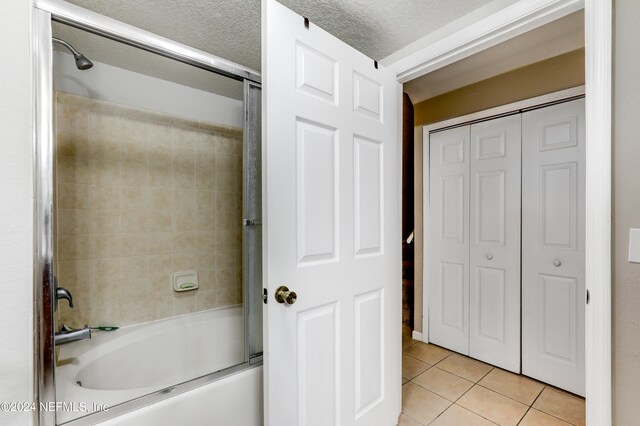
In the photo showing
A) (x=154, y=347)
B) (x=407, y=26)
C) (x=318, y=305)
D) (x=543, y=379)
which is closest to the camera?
(x=318, y=305)

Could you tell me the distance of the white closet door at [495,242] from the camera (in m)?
2.27

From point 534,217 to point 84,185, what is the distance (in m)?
3.17

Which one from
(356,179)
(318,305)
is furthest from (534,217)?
(318,305)

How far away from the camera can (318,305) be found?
4.06 ft

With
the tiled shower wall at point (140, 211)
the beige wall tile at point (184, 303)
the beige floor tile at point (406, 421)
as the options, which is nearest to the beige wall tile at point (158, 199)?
the tiled shower wall at point (140, 211)

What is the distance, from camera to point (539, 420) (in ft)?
5.71

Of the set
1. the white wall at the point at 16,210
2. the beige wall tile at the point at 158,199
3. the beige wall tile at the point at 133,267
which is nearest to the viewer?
the white wall at the point at 16,210

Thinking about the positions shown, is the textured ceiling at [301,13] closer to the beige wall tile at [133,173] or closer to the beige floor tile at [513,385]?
the beige wall tile at [133,173]

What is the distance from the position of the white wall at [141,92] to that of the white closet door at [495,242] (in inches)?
84.4

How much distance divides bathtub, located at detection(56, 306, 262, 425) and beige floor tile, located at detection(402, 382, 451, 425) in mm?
1026

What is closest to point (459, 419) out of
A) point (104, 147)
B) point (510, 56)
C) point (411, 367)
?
point (411, 367)

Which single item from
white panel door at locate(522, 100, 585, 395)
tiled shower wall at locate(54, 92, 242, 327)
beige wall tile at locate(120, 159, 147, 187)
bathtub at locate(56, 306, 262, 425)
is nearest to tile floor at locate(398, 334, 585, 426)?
white panel door at locate(522, 100, 585, 395)

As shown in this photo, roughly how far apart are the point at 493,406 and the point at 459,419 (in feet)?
0.99

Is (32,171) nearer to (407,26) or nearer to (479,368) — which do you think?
(407,26)
